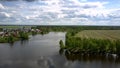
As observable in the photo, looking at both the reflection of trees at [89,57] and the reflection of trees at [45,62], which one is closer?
the reflection of trees at [45,62]

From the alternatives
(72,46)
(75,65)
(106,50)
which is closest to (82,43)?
(72,46)

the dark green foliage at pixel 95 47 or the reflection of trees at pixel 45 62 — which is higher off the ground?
the dark green foliage at pixel 95 47

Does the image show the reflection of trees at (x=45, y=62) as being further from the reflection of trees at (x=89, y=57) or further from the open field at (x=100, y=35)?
the open field at (x=100, y=35)

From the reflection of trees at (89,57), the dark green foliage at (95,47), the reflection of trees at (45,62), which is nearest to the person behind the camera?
the reflection of trees at (45,62)

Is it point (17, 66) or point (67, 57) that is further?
point (67, 57)

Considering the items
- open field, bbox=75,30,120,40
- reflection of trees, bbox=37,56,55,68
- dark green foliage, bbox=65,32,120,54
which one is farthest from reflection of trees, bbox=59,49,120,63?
open field, bbox=75,30,120,40

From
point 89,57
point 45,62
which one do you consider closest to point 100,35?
point 89,57

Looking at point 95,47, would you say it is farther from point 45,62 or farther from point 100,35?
point 100,35

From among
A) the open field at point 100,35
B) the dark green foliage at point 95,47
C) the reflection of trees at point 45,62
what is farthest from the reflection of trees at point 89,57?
the open field at point 100,35

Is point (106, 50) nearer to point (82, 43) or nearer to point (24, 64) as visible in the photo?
point (82, 43)

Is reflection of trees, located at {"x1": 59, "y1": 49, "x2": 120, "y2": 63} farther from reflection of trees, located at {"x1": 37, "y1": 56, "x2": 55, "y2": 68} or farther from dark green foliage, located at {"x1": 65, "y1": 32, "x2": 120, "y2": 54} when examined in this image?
reflection of trees, located at {"x1": 37, "y1": 56, "x2": 55, "y2": 68}

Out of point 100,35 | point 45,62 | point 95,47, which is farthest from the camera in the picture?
point 100,35
